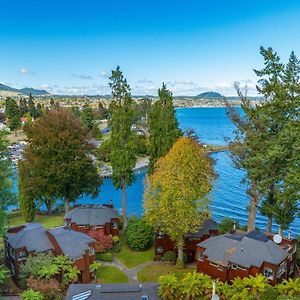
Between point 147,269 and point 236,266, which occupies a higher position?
point 236,266

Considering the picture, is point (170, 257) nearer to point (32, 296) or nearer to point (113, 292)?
point (113, 292)

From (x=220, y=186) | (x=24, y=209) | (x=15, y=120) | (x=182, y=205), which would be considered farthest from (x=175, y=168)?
(x=15, y=120)

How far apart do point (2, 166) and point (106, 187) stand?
46.6 metres

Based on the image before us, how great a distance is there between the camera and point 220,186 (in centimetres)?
6394

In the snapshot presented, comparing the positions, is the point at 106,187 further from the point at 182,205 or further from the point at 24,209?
the point at 182,205

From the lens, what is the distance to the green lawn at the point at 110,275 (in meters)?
27.8

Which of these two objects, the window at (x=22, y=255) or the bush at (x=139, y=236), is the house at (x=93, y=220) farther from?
the window at (x=22, y=255)

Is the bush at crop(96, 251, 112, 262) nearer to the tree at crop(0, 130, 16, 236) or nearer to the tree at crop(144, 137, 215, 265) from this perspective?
the tree at crop(144, 137, 215, 265)

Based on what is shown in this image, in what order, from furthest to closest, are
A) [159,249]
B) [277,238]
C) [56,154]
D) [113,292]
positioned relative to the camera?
[56,154] < [159,249] < [277,238] < [113,292]

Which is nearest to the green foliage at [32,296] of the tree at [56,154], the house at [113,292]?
the house at [113,292]

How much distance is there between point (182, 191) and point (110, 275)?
8.88 metres

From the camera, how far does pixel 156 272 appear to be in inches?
1137

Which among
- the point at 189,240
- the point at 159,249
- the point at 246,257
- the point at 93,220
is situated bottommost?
the point at 159,249

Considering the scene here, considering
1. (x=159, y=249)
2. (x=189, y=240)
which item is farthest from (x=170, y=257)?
(x=189, y=240)
